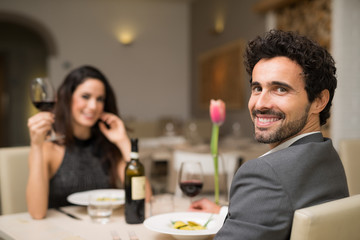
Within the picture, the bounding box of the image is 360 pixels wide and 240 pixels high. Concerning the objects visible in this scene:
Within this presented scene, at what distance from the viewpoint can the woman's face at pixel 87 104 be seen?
2117mm

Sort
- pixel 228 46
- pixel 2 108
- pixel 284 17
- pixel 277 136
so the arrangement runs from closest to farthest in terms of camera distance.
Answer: pixel 277 136, pixel 284 17, pixel 228 46, pixel 2 108

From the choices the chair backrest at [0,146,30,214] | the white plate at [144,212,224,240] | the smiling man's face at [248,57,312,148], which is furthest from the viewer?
the chair backrest at [0,146,30,214]

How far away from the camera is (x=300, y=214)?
2.63ft

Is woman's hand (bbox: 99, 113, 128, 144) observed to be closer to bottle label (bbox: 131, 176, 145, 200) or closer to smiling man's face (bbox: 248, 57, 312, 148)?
bottle label (bbox: 131, 176, 145, 200)

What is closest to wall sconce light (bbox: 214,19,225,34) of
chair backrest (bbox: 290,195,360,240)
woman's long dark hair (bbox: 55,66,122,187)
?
woman's long dark hair (bbox: 55,66,122,187)

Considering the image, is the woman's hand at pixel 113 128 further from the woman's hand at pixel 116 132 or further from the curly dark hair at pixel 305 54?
the curly dark hair at pixel 305 54

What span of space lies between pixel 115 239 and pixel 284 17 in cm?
455

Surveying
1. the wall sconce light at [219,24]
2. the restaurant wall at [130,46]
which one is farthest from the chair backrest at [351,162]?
the restaurant wall at [130,46]

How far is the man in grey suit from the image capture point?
0.86 meters

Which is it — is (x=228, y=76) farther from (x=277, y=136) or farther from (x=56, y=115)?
(x=277, y=136)

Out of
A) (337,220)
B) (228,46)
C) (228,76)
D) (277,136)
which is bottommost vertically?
(337,220)

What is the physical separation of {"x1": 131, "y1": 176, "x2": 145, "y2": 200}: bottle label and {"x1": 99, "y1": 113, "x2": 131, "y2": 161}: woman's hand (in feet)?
2.20

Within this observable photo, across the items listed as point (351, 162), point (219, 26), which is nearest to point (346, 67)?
point (351, 162)

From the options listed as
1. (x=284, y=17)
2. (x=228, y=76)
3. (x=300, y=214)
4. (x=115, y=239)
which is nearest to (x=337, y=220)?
(x=300, y=214)
